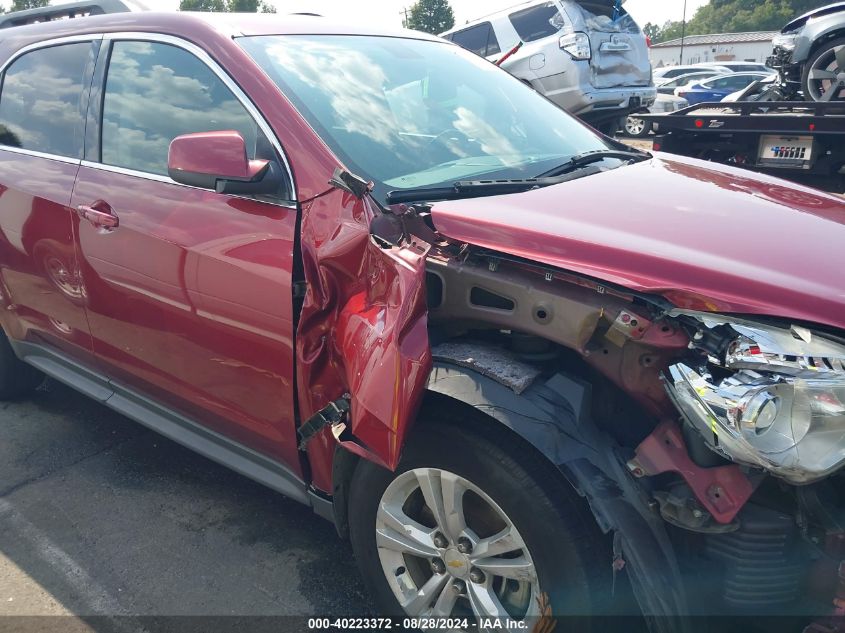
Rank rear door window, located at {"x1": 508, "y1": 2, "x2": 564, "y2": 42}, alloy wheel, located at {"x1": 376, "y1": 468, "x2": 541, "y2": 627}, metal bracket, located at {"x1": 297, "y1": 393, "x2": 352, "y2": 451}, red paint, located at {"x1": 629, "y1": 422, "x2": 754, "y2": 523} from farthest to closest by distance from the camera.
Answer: rear door window, located at {"x1": 508, "y1": 2, "x2": 564, "y2": 42}, metal bracket, located at {"x1": 297, "y1": 393, "x2": 352, "y2": 451}, alloy wheel, located at {"x1": 376, "y1": 468, "x2": 541, "y2": 627}, red paint, located at {"x1": 629, "y1": 422, "x2": 754, "y2": 523}

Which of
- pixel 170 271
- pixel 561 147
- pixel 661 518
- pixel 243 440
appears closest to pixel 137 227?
pixel 170 271

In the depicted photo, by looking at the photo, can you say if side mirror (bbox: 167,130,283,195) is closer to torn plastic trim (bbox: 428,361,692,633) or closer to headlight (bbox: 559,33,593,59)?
torn plastic trim (bbox: 428,361,692,633)

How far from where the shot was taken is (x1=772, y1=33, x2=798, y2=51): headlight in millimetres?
6840

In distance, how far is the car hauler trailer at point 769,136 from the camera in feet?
19.1

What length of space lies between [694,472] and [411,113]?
1.63m

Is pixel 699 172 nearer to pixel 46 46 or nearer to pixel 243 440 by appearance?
pixel 243 440

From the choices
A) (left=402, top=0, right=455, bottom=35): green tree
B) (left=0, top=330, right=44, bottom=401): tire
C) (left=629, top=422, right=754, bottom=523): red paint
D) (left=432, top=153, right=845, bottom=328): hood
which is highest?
(left=402, top=0, right=455, bottom=35): green tree

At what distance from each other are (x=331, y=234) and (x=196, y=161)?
0.50m

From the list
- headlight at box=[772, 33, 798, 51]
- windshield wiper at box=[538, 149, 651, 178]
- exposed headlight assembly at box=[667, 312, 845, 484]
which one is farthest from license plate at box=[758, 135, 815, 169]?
exposed headlight assembly at box=[667, 312, 845, 484]

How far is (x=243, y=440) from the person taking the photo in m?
2.52

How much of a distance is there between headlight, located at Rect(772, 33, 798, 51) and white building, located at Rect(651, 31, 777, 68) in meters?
48.7

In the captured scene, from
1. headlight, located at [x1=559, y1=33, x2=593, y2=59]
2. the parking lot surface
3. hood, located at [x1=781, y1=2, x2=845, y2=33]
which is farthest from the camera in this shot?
headlight, located at [x1=559, y1=33, x2=593, y2=59]

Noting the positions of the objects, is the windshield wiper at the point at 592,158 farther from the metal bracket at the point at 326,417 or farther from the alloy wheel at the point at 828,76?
the alloy wheel at the point at 828,76

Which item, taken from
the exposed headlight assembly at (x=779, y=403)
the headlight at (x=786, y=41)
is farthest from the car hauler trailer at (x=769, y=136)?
the exposed headlight assembly at (x=779, y=403)
